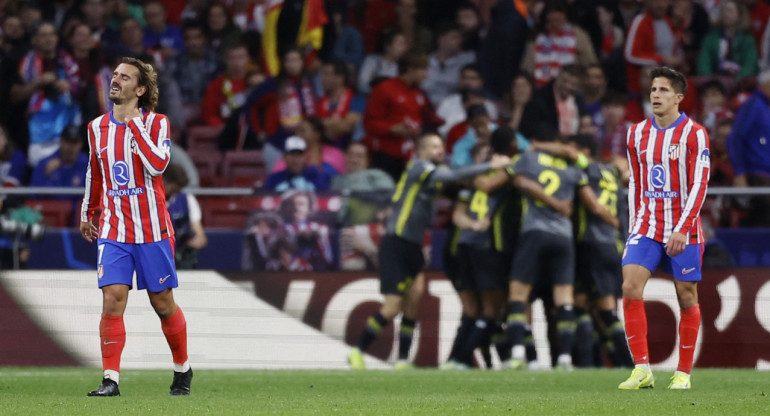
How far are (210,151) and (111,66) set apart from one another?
1.50 m

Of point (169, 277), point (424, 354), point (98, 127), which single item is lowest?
point (424, 354)

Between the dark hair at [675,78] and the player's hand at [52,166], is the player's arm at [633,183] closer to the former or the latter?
the dark hair at [675,78]

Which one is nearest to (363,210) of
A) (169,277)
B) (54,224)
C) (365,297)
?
(365,297)

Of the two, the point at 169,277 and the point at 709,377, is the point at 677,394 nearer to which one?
the point at 709,377

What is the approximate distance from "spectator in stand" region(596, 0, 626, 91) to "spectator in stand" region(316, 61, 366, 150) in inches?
121

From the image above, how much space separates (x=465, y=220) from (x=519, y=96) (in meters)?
3.37

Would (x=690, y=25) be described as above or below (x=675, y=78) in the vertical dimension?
above

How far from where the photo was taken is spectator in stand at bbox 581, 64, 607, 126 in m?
15.3

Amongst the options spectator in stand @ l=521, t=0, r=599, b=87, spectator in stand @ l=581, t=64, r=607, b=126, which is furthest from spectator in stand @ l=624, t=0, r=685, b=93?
spectator in stand @ l=581, t=64, r=607, b=126

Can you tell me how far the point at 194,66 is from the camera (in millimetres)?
16391

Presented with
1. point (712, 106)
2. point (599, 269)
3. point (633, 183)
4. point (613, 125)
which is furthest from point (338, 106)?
point (633, 183)

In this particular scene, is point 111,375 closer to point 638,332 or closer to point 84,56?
point 638,332

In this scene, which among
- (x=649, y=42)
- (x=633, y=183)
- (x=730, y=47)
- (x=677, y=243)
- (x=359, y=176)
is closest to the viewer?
(x=677, y=243)

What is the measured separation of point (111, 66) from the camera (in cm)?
1530
